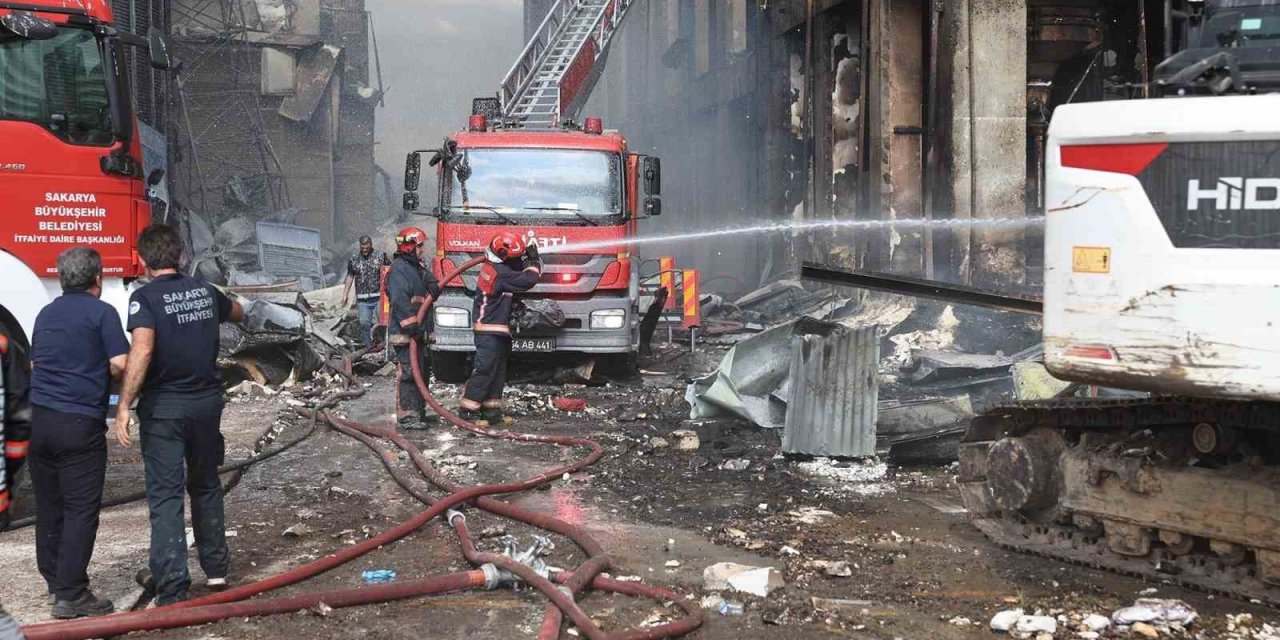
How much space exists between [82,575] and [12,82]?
4433 mm

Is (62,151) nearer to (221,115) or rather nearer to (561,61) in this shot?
(561,61)

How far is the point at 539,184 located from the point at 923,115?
→ 6.32 metres

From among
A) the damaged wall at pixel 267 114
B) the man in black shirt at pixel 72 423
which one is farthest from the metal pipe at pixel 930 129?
the damaged wall at pixel 267 114

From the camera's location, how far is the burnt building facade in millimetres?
15312

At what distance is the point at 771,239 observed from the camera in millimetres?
22375

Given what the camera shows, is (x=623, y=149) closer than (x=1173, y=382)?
No

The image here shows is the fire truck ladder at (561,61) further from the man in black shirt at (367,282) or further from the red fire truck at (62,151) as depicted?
the red fire truck at (62,151)

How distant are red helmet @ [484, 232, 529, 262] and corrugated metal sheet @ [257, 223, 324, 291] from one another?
15536 mm

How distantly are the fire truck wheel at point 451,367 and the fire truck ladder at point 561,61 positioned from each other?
555 centimetres

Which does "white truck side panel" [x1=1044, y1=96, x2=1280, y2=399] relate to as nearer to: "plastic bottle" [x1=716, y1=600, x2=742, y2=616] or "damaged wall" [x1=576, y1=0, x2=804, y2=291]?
"plastic bottle" [x1=716, y1=600, x2=742, y2=616]

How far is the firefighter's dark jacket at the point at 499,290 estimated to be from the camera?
1080cm

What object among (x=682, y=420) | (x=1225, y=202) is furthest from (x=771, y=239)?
(x=1225, y=202)

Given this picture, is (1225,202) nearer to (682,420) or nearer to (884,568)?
(884,568)

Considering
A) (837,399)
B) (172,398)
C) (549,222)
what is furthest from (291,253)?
(172,398)
